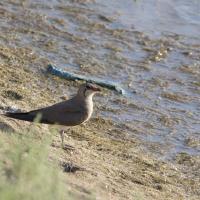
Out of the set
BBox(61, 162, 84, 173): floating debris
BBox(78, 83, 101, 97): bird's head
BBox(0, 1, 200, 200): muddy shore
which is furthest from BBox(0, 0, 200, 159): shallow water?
BBox(61, 162, 84, 173): floating debris

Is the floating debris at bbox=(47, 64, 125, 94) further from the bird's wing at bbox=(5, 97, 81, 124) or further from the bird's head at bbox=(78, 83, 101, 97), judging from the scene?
the bird's wing at bbox=(5, 97, 81, 124)

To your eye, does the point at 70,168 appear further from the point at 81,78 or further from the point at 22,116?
the point at 81,78

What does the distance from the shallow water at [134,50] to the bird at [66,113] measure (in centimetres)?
125

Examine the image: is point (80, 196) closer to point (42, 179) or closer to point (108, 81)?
point (42, 179)

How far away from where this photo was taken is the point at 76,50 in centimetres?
1251

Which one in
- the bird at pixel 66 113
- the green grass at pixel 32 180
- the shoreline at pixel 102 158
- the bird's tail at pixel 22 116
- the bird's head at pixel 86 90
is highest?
the green grass at pixel 32 180

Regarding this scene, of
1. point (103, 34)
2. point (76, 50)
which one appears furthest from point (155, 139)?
point (103, 34)

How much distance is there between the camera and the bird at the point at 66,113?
322 inches

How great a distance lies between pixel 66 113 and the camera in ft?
27.9

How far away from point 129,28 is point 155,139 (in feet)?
14.5

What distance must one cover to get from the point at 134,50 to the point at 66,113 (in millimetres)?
4691

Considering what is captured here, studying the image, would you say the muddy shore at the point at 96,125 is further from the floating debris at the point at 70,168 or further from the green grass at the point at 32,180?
the green grass at the point at 32,180

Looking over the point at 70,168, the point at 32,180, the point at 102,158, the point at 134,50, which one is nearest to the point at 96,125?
the point at 102,158

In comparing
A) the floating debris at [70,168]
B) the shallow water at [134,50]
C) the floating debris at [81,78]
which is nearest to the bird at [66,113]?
the floating debris at [70,168]
